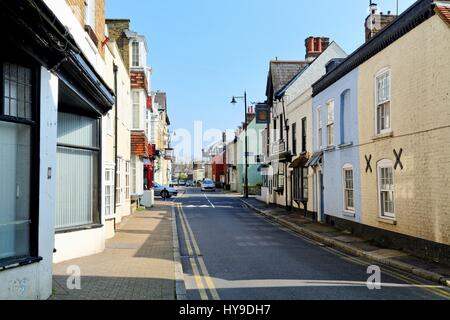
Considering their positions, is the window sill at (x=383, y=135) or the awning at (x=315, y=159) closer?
the window sill at (x=383, y=135)

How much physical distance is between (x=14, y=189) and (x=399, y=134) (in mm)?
10272

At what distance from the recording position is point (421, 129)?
479 inches

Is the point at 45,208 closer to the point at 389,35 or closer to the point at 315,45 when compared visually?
the point at 389,35

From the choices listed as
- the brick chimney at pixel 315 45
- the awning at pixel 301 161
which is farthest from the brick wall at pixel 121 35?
the brick chimney at pixel 315 45

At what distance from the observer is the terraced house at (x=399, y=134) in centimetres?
1130

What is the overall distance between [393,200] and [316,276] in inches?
199

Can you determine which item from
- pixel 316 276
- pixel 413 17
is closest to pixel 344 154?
pixel 413 17

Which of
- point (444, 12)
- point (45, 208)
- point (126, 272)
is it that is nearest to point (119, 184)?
point (126, 272)

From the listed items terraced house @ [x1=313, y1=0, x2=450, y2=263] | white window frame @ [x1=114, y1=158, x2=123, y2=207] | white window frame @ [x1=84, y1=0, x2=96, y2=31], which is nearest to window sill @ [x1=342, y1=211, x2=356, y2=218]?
terraced house @ [x1=313, y1=0, x2=450, y2=263]

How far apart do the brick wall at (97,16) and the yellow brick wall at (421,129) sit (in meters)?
8.56

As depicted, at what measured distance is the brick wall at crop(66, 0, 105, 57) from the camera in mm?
11438

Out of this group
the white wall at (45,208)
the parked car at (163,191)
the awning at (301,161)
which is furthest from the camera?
the parked car at (163,191)

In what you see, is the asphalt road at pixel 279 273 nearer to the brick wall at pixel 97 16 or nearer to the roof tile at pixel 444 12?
the roof tile at pixel 444 12
